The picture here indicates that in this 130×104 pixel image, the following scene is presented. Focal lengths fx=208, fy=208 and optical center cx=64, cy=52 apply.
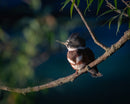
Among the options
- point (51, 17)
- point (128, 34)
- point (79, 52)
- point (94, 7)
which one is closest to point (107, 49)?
point (128, 34)

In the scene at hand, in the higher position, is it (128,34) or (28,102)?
(128,34)

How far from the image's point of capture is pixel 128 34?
58cm

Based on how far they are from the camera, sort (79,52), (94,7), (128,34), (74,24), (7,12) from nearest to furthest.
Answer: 1. (128,34)
2. (79,52)
3. (94,7)
4. (74,24)
5. (7,12)

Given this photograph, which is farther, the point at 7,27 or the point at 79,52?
the point at 7,27

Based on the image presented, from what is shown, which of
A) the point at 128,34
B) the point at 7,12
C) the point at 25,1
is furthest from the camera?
the point at 7,12

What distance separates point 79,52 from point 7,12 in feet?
3.95

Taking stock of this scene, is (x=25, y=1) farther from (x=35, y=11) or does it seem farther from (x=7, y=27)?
(x=7, y=27)

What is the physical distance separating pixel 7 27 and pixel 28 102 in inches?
27.6

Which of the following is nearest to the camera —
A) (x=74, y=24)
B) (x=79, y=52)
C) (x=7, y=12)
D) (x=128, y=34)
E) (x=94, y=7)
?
(x=128, y=34)

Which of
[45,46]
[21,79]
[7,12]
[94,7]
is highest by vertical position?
[7,12]

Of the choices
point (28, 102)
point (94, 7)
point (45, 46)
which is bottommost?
point (28, 102)

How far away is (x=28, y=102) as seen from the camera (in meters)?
1.71

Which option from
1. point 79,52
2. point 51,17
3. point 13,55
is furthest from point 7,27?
point 79,52

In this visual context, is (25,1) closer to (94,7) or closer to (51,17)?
(51,17)
